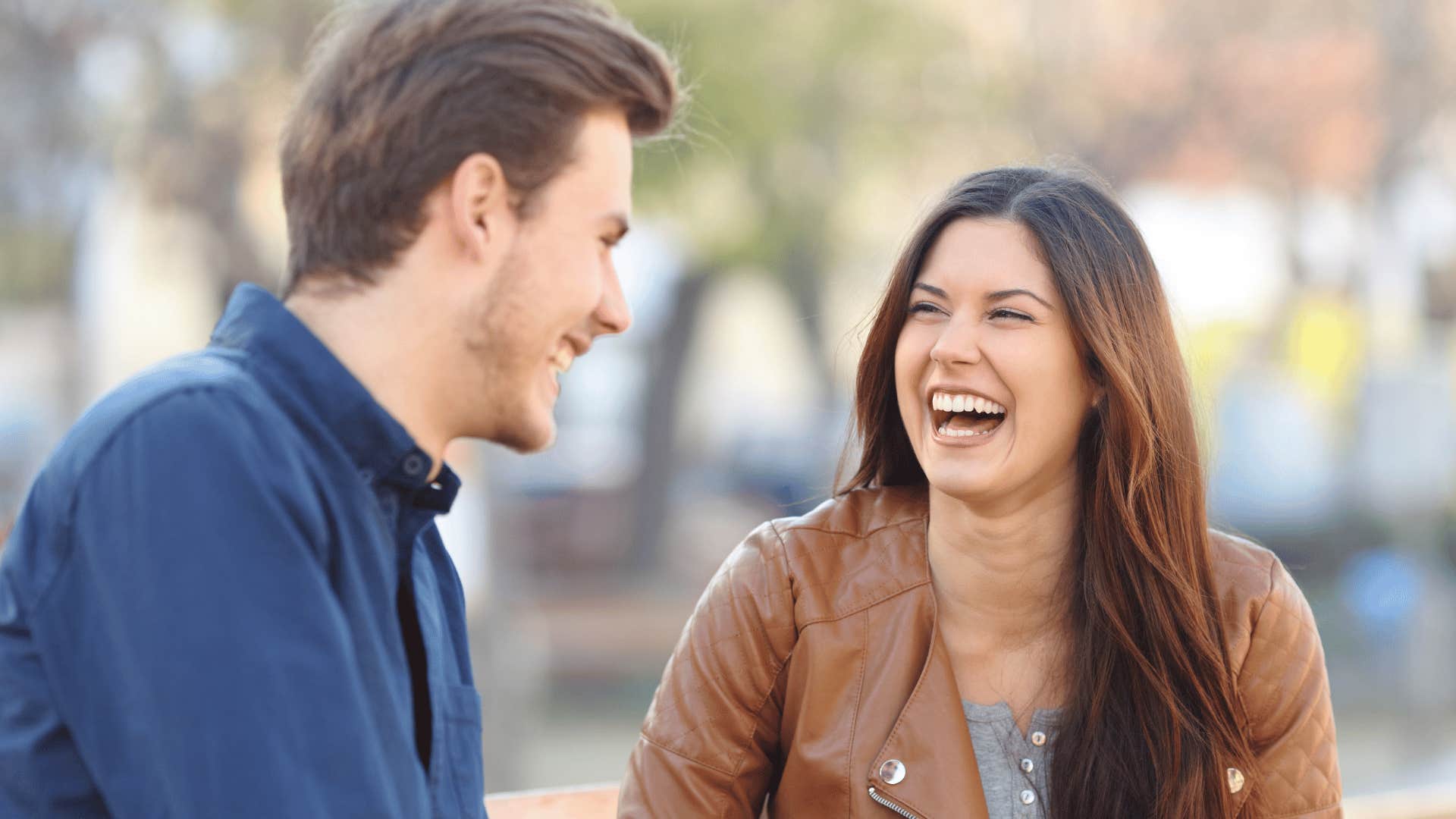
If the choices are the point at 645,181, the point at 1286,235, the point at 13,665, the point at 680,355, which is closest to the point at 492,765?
the point at 645,181

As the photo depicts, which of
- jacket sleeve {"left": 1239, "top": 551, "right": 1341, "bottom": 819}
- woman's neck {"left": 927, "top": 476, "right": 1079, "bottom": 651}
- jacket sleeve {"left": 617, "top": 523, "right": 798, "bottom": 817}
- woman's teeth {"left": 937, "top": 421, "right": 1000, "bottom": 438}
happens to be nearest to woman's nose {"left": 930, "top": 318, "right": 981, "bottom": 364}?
woman's teeth {"left": 937, "top": 421, "right": 1000, "bottom": 438}

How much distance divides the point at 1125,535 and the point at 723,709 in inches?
33.1

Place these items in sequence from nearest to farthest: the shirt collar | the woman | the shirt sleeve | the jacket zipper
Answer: the shirt sleeve → the shirt collar → the jacket zipper → the woman

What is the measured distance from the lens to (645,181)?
11.0m

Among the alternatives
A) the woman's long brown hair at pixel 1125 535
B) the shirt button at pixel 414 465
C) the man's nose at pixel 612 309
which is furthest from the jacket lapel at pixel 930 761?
the shirt button at pixel 414 465

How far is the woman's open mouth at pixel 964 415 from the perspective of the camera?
2844 millimetres

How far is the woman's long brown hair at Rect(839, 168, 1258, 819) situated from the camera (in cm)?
279

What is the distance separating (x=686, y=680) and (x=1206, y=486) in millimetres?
1100

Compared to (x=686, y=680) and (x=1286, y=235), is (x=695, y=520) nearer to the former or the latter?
(x=1286, y=235)

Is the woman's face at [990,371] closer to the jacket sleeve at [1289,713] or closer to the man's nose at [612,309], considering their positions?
the jacket sleeve at [1289,713]

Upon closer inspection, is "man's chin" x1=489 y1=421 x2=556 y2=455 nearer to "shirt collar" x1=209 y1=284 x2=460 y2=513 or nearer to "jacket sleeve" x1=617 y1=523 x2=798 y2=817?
"shirt collar" x1=209 y1=284 x2=460 y2=513

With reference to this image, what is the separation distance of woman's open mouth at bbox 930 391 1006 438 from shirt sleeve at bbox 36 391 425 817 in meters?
1.52

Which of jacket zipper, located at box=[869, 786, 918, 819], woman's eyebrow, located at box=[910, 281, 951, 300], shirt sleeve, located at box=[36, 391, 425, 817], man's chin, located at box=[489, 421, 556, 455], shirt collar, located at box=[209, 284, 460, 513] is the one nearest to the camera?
shirt sleeve, located at box=[36, 391, 425, 817]

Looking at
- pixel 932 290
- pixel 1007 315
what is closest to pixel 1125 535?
pixel 1007 315
